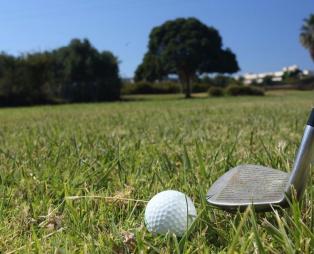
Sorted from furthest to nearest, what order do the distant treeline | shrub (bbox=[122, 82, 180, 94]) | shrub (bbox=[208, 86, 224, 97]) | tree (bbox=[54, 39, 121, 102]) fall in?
shrub (bbox=[122, 82, 180, 94])
shrub (bbox=[208, 86, 224, 97])
tree (bbox=[54, 39, 121, 102])
the distant treeline

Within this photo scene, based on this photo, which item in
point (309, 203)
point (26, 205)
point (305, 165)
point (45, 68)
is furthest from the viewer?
point (45, 68)

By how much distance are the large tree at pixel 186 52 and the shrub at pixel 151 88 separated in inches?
33.6

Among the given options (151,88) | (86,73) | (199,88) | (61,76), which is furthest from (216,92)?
Result: (61,76)

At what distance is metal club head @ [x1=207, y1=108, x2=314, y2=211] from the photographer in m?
1.11

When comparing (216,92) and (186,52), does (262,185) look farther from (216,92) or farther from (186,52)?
(186,52)

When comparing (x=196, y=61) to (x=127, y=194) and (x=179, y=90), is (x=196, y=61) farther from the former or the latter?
(x=127, y=194)

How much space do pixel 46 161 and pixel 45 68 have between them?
85.4 feet

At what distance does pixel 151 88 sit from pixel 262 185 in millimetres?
40601

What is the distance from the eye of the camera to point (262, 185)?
4.28ft

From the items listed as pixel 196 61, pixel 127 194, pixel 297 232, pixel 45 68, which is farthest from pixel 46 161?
pixel 196 61

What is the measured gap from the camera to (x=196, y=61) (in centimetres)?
3647

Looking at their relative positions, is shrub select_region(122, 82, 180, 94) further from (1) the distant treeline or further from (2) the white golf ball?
(2) the white golf ball

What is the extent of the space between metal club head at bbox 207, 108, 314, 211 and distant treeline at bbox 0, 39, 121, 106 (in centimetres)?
2559

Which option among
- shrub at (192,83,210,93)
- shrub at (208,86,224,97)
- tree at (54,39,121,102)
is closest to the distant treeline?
tree at (54,39,121,102)
